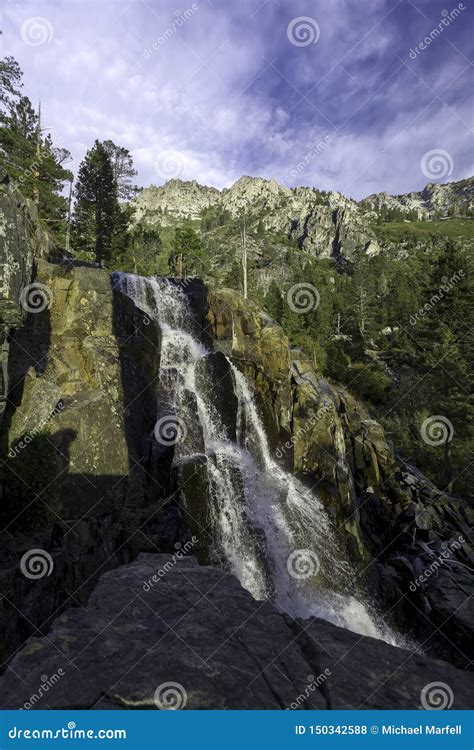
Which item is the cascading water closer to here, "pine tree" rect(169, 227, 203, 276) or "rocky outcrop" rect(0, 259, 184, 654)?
"rocky outcrop" rect(0, 259, 184, 654)

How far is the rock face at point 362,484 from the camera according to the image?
60.2 ft

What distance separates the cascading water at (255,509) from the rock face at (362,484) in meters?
1.30

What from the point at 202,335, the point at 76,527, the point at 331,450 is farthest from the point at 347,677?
the point at 202,335

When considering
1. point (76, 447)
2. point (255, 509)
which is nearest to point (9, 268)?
point (76, 447)

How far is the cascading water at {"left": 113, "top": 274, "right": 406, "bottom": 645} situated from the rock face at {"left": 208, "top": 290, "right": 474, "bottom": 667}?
4.26 feet

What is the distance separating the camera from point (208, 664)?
3.65 m

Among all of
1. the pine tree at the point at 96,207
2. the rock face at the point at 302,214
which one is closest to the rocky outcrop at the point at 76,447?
the pine tree at the point at 96,207

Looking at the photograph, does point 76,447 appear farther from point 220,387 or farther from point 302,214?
point 302,214

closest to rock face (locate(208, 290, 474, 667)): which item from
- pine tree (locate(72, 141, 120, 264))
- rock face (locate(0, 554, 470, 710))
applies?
rock face (locate(0, 554, 470, 710))

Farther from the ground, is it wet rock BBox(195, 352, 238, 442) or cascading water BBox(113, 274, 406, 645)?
wet rock BBox(195, 352, 238, 442)

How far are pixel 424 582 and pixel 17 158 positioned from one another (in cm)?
3678

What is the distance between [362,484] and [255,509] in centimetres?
1125

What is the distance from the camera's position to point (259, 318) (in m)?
25.7

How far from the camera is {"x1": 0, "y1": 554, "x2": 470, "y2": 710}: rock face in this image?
3232 millimetres
